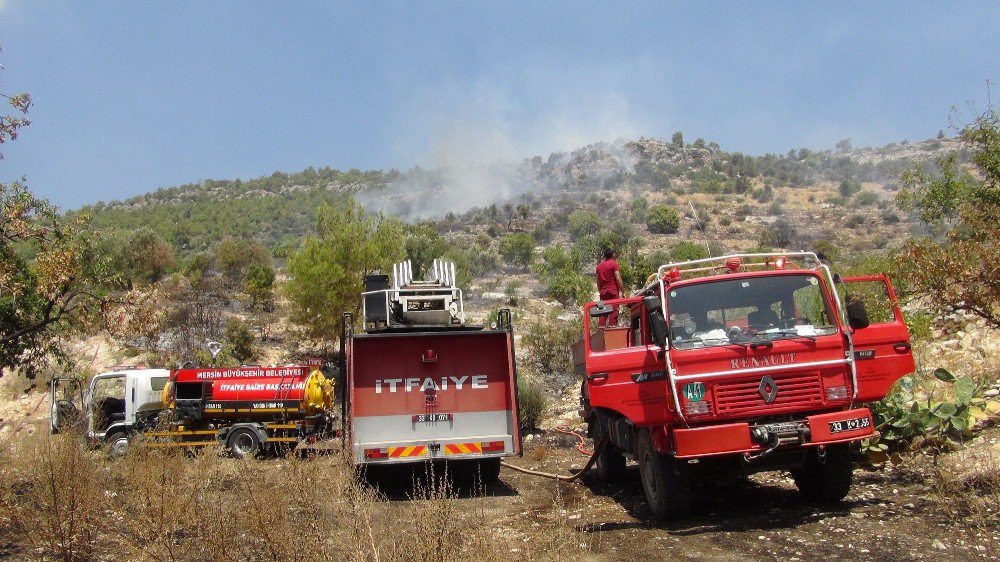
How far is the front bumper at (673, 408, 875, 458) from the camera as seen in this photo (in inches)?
300

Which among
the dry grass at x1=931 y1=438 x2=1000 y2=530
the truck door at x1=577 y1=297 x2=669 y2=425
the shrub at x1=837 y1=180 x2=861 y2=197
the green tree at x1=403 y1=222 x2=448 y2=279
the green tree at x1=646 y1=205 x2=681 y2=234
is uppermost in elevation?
the shrub at x1=837 y1=180 x2=861 y2=197

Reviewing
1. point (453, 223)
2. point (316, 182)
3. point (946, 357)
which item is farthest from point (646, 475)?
point (316, 182)

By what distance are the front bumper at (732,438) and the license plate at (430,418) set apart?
466 centimetres

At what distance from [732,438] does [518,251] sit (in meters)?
47.2

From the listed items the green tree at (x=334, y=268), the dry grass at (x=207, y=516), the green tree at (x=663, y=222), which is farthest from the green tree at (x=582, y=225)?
the dry grass at (x=207, y=516)

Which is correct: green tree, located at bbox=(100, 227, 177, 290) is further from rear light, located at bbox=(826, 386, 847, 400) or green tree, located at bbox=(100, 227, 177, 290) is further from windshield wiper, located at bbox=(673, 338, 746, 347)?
rear light, located at bbox=(826, 386, 847, 400)

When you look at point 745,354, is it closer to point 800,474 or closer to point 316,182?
point 800,474

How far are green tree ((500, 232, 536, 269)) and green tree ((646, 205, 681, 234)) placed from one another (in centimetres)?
1269

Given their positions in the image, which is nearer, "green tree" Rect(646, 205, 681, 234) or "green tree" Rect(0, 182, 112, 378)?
"green tree" Rect(0, 182, 112, 378)

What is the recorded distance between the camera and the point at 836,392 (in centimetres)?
789

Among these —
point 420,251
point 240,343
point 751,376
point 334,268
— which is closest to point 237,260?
point 420,251

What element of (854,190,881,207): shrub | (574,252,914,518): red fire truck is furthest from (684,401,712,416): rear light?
(854,190,881,207): shrub

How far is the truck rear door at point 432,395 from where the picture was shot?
11383 mm

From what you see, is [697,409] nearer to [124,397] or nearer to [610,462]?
[610,462]
